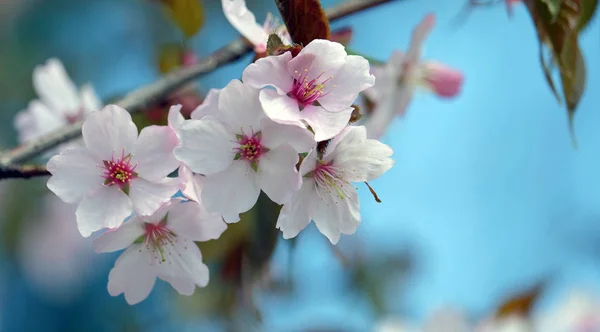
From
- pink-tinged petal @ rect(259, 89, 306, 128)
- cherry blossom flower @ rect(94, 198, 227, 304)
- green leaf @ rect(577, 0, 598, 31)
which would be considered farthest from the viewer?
green leaf @ rect(577, 0, 598, 31)

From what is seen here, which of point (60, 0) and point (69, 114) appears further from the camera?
point (60, 0)

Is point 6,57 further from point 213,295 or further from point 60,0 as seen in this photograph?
point 213,295

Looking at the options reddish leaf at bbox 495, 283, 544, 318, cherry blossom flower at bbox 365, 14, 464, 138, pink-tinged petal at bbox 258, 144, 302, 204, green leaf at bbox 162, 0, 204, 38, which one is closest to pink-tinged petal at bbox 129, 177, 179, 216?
pink-tinged petal at bbox 258, 144, 302, 204

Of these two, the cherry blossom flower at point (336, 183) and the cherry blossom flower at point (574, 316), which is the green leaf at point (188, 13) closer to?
the cherry blossom flower at point (336, 183)

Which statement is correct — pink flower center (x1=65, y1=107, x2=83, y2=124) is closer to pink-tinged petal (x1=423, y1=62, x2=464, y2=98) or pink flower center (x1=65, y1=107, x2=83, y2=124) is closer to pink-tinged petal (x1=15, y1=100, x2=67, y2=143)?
pink-tinged petal (x1=15, y1=100, x2=67, y2=143)

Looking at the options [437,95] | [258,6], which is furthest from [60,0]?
[437,95]
